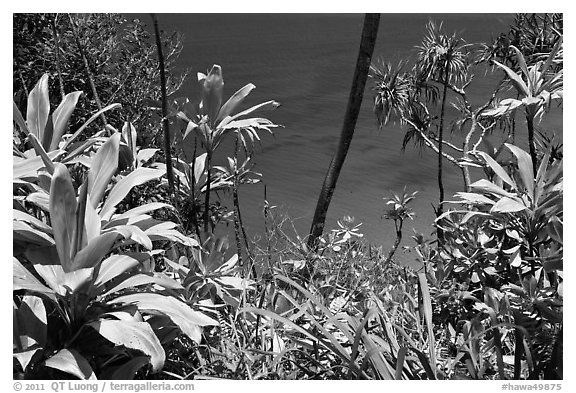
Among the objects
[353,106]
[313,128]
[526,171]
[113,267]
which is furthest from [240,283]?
[313,128]

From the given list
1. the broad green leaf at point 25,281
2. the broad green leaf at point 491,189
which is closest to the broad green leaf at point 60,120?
the broad green leaf at point 25,281

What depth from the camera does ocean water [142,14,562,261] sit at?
17.2 feet

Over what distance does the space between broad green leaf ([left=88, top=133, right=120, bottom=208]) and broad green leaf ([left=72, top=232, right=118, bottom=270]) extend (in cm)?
19

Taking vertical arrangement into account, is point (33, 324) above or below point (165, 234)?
below

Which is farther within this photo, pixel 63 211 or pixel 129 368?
pixel 129 368

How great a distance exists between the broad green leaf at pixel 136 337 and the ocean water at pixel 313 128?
3247 mm

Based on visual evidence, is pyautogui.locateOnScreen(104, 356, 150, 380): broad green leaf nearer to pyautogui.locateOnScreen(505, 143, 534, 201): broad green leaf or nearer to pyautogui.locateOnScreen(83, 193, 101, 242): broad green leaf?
pyautogui.locateOnScreen(83, 193, 101, 242): broad green leaf

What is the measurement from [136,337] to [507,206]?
106cm

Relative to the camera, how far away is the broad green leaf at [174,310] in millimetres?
1536

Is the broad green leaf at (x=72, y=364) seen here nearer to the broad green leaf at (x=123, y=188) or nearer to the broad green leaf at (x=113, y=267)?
the broad green leaf at (x=113, y=267)

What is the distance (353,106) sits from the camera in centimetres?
266

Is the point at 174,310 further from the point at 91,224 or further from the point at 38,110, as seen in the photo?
the point at 38,110
